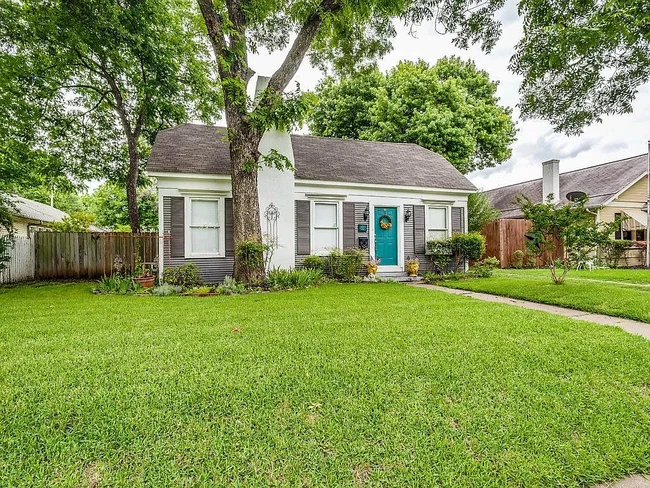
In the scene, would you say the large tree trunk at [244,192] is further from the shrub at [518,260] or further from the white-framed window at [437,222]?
the shrub at [518,260]

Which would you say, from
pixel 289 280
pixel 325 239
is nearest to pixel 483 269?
pixel 325 239

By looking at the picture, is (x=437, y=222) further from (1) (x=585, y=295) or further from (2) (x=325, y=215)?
(1) (x=585, y=295)

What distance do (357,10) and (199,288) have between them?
26.2 ft

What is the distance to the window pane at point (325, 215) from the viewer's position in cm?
1073

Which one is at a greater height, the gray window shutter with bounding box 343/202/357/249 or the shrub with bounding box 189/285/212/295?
the gray window shutter with bounding box 343/202/357/249

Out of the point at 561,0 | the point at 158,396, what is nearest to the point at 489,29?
the point at 561,0

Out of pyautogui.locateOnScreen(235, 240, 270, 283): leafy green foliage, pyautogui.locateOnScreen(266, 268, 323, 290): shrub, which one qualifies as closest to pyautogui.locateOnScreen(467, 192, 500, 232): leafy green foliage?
pyautogui.locateOnScreen(266, 268, 323, 290): shrub

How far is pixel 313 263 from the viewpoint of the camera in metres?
10.1

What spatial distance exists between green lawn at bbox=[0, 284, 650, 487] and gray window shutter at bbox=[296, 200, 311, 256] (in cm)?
574

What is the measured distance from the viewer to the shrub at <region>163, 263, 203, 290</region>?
8805 millimetres

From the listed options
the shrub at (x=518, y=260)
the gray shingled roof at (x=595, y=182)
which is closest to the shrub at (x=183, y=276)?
the shrub at (x=518, y=260)

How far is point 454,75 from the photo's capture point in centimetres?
2130

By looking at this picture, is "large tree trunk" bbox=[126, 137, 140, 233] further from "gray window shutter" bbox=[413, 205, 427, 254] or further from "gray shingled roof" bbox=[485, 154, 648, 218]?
"gray shingled roof" bbox=[485, 154, 648, 218]

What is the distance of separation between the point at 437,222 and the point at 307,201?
466 cm
